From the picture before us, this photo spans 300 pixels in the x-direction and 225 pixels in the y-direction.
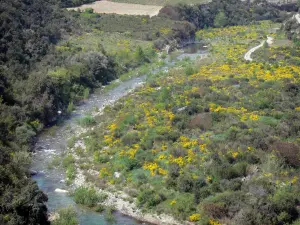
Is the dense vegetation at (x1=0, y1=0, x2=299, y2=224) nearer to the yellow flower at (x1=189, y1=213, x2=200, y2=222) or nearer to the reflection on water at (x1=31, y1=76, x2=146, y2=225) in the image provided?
the yellow flower at (x1=189, y1=213, x2=200, y2=222)

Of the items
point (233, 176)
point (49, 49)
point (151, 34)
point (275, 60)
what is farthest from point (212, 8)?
point (233, 176)

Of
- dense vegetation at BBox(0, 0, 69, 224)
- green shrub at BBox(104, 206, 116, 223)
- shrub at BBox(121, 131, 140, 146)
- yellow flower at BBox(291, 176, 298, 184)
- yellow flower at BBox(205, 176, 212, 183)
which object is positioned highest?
dense vegetation at BBox(0, 0, 69, 224)

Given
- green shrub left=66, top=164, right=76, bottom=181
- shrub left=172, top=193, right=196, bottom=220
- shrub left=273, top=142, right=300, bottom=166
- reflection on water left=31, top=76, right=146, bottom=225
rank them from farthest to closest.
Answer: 1. green shrub left=66, top=164, right=76, bottom=181
2. shrub left=273, top=142, right=300, bottom=166
3. reflection on water left=31, top=76, right=146, bottom=225
4. shrub left=172, top=193, right=196, bottom=220

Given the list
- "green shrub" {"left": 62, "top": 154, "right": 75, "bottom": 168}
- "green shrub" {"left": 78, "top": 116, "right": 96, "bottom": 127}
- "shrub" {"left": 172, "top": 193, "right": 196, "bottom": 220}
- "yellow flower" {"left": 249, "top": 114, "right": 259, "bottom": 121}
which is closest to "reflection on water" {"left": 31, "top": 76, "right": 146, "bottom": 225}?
"green shrub" {"left": 78, "top": 116, "right": 96, "bottom": 127}

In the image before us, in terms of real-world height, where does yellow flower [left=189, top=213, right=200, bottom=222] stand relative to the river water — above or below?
below

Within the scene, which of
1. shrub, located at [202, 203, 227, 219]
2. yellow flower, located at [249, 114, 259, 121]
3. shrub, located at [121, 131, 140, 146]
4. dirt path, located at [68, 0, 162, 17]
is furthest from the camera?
dirt path, located at [68, 0, 162, 17]

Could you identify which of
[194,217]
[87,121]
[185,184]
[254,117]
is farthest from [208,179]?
[87,121]
